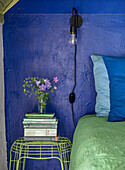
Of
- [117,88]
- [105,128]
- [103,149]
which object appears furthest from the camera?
[117,88]

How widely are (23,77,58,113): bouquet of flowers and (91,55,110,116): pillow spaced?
36cm

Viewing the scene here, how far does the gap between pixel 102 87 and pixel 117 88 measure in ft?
0.67

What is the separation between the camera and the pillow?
5.79ft

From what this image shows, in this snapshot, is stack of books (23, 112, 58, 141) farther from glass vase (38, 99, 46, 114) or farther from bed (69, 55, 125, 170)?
bed (69, 55, 125, 170)

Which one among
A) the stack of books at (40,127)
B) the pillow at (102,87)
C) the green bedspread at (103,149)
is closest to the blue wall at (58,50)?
the pillow at (102,87)

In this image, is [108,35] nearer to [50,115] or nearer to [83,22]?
[83,22]

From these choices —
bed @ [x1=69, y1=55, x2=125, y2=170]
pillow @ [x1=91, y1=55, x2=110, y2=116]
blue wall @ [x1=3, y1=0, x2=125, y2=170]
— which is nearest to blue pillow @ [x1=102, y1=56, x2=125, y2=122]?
bed @ [x1=69, y1=55, x2=125, y2=170]

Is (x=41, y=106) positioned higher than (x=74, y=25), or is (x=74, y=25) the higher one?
(x=74, y=25)

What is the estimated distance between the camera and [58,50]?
78.7 inches

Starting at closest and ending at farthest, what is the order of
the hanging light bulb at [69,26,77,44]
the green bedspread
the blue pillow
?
the green bedspread → the blue pillow → the hanging light bulb at [69,26,77,44]

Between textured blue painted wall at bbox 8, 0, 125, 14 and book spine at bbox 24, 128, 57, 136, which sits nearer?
book spine at bbox 24, 128, 57, 136

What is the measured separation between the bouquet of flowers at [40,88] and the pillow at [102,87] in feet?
1.18

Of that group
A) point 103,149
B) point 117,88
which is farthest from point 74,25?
point 103,149

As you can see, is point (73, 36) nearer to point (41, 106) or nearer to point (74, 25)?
point (74, 25)
